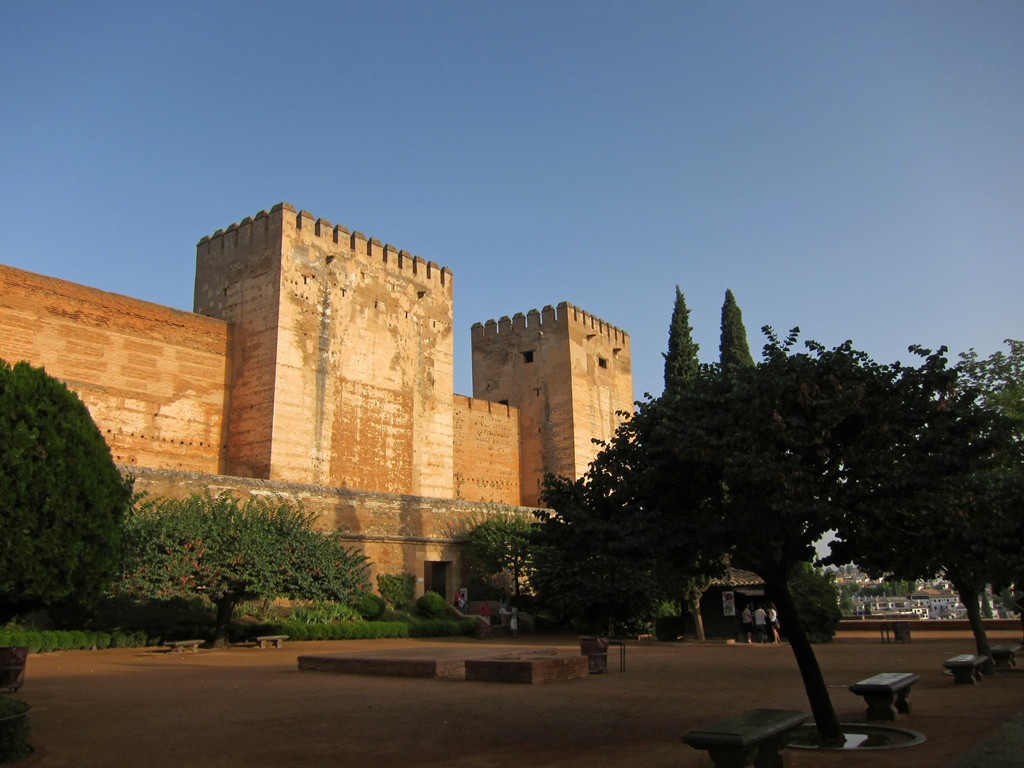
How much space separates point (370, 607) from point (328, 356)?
8.20 meters

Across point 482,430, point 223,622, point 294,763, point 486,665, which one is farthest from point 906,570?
point 482,430

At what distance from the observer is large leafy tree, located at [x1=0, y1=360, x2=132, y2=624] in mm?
7625

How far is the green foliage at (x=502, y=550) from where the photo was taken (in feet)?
79.3

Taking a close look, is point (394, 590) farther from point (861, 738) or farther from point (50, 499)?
point (861, 738)

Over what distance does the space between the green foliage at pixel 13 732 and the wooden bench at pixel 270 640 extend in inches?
427

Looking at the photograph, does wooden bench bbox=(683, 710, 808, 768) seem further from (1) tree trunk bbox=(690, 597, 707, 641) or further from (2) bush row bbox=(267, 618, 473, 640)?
(1) tree trunk bbox=(690, 597, 707, 641)

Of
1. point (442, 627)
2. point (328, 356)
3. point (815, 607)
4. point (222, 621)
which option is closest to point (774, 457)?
point (222, 621)

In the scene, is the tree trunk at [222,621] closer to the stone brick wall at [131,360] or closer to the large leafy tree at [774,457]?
the stone brick wall at [131,360]

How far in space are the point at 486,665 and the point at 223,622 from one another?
23.8ft

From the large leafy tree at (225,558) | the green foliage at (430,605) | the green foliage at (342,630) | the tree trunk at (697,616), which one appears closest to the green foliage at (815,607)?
the tree trunk at (697,616)

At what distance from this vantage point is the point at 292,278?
24.9 metres

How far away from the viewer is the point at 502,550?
952 inches

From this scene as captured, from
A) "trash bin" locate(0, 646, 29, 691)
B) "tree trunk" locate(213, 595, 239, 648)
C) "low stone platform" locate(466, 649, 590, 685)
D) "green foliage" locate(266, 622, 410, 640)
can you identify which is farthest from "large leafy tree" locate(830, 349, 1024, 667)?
"green foliage" locate(266, 622, 410, 640)

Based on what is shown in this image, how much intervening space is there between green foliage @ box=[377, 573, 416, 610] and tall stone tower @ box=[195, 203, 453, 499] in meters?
3.83
